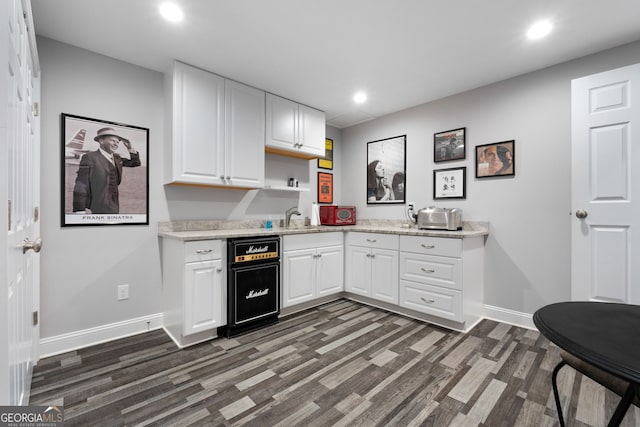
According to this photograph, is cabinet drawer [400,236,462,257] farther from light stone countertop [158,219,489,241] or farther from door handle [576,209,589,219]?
door handle [576,209,589,219]

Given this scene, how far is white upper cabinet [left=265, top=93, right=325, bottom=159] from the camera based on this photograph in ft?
10.4

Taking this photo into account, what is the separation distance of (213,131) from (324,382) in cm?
228

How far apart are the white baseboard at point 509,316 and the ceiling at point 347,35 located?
7.56 feet

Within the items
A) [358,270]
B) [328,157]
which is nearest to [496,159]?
[358,270]

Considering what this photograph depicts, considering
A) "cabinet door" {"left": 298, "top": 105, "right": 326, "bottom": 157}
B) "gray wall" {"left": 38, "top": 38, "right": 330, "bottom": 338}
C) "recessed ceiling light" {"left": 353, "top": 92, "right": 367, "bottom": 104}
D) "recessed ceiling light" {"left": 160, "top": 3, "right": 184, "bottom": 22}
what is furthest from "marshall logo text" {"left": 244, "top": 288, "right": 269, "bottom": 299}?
"recessed ceiling light" {"left": 353, "top": 92, "right": 367, "bottom": 104}

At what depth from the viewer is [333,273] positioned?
3375mm

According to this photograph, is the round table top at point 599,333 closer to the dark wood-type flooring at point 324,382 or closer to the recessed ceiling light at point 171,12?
the dark wood-type flooring at point 324,382

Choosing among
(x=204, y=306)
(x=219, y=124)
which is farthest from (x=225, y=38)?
(x=204, y=306)

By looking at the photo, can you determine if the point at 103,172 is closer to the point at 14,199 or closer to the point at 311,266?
the point at 14,199

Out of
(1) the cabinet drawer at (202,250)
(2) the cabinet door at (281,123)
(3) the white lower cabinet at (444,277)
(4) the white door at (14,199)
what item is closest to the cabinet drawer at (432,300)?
(3) the white lower cabinet at (444,277)

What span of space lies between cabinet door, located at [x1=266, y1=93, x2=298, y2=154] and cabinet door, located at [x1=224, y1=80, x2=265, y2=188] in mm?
103

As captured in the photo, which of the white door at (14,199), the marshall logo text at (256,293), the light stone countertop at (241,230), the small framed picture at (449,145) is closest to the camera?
the white door at (14,199)

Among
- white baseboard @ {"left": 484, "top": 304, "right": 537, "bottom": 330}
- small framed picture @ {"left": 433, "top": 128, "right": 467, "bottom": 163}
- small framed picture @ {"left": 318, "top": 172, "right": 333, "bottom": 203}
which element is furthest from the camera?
small framed picture @ {"left": 318, "top": 172, "right": 333, "bottom": 203}

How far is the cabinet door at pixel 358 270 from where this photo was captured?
329 cm
